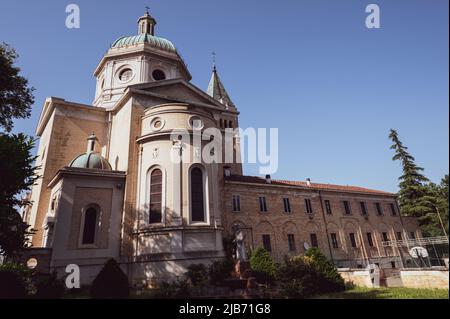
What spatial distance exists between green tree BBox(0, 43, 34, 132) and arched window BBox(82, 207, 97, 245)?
888 cm

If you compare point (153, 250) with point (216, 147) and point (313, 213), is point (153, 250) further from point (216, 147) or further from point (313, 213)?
point (313, 213)

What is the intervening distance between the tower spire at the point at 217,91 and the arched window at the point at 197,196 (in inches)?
1102

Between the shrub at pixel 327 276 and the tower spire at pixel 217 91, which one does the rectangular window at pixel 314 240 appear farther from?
the tower spire at pixel 217 91

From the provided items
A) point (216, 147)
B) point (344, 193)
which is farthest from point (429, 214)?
point (216, 147)

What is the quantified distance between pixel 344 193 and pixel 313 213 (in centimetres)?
566

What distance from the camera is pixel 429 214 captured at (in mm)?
34594

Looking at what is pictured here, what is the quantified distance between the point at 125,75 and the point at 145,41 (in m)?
4.29

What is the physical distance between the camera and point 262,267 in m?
16.4

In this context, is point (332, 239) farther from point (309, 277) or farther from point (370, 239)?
point (309, 277)

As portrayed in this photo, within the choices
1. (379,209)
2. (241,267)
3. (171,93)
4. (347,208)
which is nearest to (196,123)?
(171,93)

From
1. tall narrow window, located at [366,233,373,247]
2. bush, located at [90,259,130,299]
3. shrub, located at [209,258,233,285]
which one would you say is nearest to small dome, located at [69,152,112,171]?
bush, located at [90,259,130,299]

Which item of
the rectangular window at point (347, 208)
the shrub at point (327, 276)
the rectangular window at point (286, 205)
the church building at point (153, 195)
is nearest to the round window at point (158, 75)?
the church building at point (153, 195)

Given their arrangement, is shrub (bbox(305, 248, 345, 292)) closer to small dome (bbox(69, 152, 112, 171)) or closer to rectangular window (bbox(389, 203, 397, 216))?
small dome (bbox(69, 152, 112, 171))

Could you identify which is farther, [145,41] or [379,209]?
[379,209]
